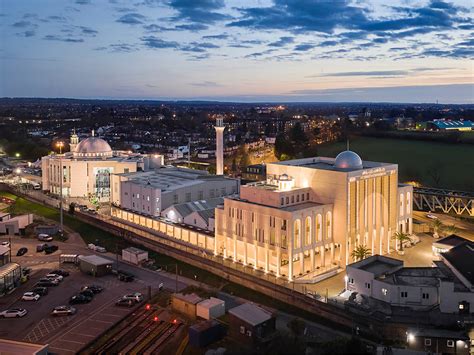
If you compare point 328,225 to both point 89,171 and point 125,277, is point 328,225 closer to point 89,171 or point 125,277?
point 125,277

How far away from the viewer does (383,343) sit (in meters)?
23.2

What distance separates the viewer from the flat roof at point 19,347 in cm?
2131

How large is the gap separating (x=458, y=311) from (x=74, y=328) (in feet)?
61.2

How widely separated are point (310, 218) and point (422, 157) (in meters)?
51.6

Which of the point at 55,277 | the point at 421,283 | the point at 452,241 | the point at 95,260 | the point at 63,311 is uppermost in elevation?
the point at 452,241

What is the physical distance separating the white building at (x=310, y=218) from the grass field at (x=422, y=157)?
28.4 m

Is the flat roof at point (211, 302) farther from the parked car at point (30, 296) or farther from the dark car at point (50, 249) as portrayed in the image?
the dark car at point (50, 249)

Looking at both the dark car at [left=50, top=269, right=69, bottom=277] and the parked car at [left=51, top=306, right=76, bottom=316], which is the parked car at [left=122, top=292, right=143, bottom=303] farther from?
the dark car at [left=50, top=269, right=69, bottom=277]

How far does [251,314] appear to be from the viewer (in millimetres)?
23578

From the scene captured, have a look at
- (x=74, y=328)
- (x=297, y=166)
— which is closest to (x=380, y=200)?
(x=297, y=166)

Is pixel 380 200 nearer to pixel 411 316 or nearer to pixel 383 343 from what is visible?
pixel 411 316

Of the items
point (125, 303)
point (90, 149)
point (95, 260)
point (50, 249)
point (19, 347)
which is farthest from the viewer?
point (90, 149)

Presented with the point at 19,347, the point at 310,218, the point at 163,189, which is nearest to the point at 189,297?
the point at 19,347

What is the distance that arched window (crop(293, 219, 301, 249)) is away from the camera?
1204 inches
